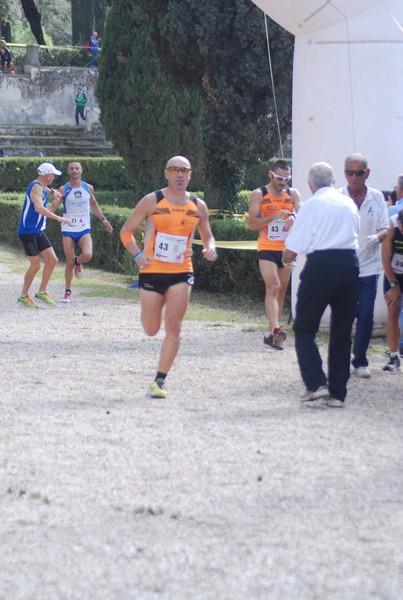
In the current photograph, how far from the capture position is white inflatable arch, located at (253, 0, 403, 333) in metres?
12.0

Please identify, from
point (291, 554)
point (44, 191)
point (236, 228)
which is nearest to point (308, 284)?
point (291, 554)

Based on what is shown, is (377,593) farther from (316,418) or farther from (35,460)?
(316,418)

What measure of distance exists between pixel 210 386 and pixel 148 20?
1904 centimetres

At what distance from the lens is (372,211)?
373 inches

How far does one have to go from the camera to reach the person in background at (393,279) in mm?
9695

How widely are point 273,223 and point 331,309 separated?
2941 millimetres

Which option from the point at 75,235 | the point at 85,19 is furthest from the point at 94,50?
the point at 75,235

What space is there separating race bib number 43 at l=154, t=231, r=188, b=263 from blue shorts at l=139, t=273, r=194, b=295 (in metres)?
0.12

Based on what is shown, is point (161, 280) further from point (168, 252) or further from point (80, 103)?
point (80, 103)

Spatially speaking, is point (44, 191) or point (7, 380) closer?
point (7, 380)

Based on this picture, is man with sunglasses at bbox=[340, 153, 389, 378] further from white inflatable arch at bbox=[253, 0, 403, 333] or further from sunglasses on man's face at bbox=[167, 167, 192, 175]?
white inflatable arch at bbox=[253, 0, 403, 333]

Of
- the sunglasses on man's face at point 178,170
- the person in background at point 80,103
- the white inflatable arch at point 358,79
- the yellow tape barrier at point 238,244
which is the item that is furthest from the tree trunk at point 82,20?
the sunglasses on man's face at point 178,170

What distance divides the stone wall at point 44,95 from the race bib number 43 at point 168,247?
39.5 metres

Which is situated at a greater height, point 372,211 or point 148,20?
point 148,20
